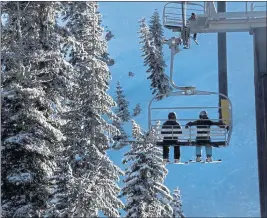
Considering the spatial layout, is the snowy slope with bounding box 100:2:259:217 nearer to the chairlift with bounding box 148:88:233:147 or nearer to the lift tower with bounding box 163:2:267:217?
the chairlift with bounding box 148:88:233:147

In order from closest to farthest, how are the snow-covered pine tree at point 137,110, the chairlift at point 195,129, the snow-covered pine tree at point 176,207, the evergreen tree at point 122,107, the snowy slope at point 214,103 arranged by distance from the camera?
the chairlift at point 195,129, the snow-covered pine tree at point 176,207, the evergreen tree at point 122,107, the snowy slope at point 214,103, the snow-covered pine tree at point 137,110

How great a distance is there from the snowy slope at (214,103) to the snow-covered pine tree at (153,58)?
7111 millimetres

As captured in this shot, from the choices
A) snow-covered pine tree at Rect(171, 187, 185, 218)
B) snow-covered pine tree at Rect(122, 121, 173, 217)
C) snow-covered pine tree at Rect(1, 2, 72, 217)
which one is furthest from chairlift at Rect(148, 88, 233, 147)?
snow-covered pine tree at Rect(171, 187, 185, 218)

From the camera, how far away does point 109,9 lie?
267 feet

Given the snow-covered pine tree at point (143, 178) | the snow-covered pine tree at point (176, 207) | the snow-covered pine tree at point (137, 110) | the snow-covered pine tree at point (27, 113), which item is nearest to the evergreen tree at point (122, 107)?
the snow-covered pine tree at point (137, 110)

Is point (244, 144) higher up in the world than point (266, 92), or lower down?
higher up

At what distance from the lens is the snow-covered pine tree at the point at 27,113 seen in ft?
43.9

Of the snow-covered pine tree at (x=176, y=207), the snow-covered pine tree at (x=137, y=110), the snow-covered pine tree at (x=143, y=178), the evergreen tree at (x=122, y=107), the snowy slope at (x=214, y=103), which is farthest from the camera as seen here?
the snow-covered pine tree at (x=137, y=110)

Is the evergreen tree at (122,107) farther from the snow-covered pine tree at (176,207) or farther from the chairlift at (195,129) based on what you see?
the chairlift at (195,129)

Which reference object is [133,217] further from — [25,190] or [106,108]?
[25,190]

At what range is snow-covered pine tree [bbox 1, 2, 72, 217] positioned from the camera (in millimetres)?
13383

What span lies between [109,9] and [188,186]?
4125 cm

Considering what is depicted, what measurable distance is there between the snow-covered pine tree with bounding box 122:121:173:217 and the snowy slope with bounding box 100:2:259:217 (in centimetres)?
2395

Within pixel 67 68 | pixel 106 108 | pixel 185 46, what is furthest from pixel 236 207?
pixel 185 46
